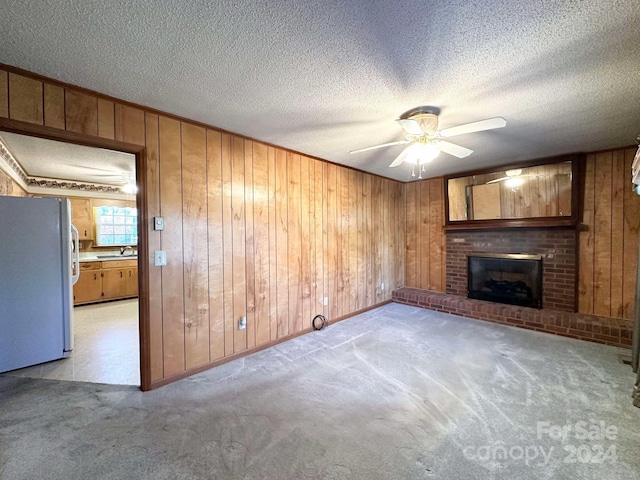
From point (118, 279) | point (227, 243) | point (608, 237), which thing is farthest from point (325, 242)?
point (118, 279)

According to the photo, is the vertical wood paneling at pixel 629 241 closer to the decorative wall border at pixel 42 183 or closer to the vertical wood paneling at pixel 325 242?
the vertical wood paneling at pixel 325 242

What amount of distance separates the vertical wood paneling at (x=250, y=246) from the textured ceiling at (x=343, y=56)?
18.2 inches

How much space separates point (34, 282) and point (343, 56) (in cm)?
366

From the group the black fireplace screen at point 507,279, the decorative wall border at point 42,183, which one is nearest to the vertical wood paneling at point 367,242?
the black fireplace screen at point 507,279

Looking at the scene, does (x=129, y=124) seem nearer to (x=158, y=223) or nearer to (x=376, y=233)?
(x=158, y=223)

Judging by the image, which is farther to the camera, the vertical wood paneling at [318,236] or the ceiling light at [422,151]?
the vertical wood paneling at [318,236]

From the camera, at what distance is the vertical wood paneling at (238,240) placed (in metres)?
2.80

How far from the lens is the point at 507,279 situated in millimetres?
4180

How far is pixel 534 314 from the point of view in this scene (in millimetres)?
3652

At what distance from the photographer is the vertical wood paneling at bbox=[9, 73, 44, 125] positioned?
1701 mm

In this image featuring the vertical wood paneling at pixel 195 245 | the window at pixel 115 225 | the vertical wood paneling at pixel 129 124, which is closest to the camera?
the vertical wood paneling at pixel 129 124

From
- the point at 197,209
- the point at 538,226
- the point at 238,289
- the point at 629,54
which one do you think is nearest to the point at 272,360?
the point at 238,289

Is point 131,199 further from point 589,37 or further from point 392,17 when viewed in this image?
point 589,37

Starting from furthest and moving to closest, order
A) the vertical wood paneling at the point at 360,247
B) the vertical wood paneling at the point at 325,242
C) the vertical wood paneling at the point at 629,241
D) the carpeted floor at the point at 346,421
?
the vertical wood paneling at the point at 360,247 < the vertical wood paneling at the point at 325,242 < the vertical wood paneling at the point at 629,241 < the carpeted floor at the point at 346,421
